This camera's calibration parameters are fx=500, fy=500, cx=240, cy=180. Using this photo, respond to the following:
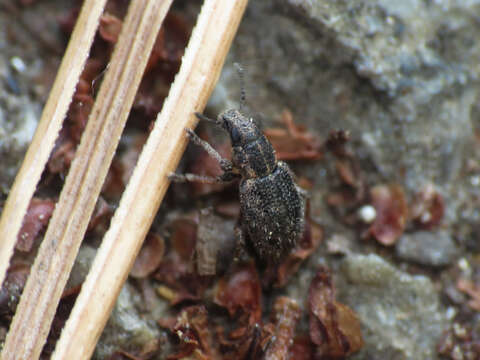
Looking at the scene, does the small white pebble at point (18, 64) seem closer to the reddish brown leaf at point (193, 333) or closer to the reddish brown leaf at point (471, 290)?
the reddish brown leaf at point (193, 333)

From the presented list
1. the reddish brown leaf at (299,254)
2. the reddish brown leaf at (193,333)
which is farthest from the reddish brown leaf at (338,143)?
the reddish brown leaf at (193,333)

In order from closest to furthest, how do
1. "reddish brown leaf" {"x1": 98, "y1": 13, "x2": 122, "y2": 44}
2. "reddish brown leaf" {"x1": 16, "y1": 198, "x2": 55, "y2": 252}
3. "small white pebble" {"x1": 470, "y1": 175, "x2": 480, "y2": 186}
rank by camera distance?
"reddish brown leaf" {"x1": 16, "y1": 198, "x2": 55, "y2": 252} < "reddish brown leaf" {"x1": 98, "y1": 13, "x2": 122, "y2": 44} < "small white pebble" {"x1": 470, "y1": 175, "x2": 480, "y2": 186}

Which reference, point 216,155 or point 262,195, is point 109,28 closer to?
point 216,155

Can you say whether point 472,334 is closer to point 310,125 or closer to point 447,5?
point 310,125

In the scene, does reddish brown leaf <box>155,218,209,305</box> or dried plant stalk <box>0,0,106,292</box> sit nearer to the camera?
dried plant stalk <box>0,0,106,292</box>

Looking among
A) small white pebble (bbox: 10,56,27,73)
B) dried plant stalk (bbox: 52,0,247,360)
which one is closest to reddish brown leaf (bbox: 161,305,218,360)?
dried plant stalk (bbox: 52,0,247,360)

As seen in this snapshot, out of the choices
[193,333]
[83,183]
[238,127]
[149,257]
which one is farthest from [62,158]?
[193,333]

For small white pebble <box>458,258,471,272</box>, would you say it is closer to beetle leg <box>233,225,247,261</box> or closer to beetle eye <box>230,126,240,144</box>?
beetle leg <box>233,225,247,261</box>
